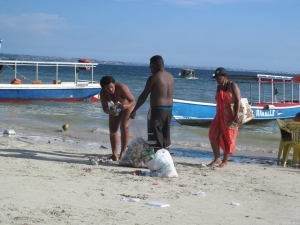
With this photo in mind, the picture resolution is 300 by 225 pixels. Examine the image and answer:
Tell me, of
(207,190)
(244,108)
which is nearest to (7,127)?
(244,108)

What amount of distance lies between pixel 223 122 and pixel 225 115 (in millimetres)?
113

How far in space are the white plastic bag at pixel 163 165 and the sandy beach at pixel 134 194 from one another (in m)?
0.13

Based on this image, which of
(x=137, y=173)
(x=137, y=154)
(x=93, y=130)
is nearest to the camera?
(x=137, y=173)

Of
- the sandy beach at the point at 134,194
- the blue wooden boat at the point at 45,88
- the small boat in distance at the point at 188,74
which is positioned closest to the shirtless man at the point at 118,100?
the sandy beach at the point at 134,194

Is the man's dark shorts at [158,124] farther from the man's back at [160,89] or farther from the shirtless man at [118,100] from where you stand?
the shirtless man at [118,100]

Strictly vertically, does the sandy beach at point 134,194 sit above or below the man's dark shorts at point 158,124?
below

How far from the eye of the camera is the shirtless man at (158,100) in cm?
744

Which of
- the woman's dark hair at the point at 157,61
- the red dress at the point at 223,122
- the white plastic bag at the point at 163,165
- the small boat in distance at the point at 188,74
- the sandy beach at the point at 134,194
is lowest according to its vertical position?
the sandy beach at the point at 134,194

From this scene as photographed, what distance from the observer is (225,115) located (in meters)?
8.16

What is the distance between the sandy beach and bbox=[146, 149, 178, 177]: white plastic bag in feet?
0.41

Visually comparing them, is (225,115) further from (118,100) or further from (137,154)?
(118,100)

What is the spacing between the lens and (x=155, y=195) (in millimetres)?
5918

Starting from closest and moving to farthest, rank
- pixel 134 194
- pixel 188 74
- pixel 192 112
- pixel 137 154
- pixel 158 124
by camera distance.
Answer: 1. pixel 134 194
2. pixel 158 124
3. pixel 137 154
4. pixel 192 112
5. pixel 188 74

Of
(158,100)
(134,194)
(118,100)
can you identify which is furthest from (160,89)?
(134,194)
